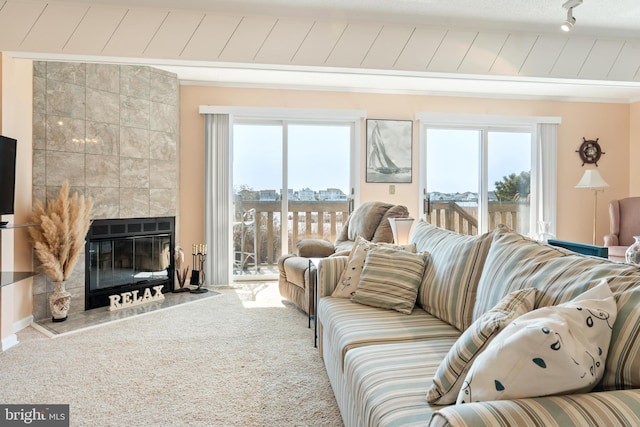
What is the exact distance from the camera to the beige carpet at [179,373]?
5.94 ft

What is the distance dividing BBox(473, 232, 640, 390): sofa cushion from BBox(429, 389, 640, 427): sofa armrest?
9cm

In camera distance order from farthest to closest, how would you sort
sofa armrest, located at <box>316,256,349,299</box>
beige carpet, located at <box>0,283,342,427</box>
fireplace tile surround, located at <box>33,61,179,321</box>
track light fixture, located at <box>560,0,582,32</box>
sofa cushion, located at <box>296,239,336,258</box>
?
sofa cushion, located at <box>296,239,336,258</box> → fireplace tile surround, located at <box>33,61,179,321</box> → track light fixture, located at <box>560,0,582,32</box> → sofa armrest, located at <box>316,256,349,299</box> → beige carpet, located at <box>0,283,342,427</box>

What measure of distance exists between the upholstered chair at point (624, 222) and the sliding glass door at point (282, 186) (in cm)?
322

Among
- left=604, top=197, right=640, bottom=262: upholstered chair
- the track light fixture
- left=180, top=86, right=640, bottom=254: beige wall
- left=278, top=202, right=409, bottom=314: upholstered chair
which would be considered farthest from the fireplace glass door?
left=604, top=197, right=640, bottom=262: upholstered chair

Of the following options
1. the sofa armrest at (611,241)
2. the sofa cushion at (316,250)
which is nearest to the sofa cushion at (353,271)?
the sofa cushion at (316,250)

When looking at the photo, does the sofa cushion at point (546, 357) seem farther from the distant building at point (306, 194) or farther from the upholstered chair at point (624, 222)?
the upholstered chair at point (624, 222)

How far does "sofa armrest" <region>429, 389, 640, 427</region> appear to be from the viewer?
2.47ft

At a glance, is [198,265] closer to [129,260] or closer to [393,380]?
[129,260]

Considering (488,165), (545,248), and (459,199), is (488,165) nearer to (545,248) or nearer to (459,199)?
(459,199)

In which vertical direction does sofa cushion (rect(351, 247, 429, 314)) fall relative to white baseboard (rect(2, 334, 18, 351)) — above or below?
above

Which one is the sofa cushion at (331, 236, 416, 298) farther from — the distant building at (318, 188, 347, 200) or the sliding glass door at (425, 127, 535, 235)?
the sliding glass door at (425, 127, 535, 235)

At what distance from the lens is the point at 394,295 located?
198cm

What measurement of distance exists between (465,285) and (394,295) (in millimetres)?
417

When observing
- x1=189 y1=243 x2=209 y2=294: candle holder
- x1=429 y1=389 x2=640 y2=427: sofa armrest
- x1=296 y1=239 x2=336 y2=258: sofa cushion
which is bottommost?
x1=189 y1=243 x2=209 y2=294: candle holder
